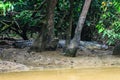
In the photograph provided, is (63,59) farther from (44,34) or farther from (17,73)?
(17,73)

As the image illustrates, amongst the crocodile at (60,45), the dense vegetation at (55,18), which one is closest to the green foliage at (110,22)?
the dense vegetation at (55,18)

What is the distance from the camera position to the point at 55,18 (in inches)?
551

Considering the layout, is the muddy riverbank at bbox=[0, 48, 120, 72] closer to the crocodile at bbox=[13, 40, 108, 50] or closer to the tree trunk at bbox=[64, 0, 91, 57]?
the tree trunk at bbox=[64, 0, 91, 57]

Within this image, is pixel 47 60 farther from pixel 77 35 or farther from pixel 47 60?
pixel 77 35

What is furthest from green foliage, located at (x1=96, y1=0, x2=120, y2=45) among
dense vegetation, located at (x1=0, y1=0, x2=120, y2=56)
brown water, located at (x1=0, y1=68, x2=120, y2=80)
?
brown water, located at (x1=0, y1=68, x2=120, y2=80)

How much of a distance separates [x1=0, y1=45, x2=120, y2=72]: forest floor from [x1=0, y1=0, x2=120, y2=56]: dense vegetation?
25.9 inches

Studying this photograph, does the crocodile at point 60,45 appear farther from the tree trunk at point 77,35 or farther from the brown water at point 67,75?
the brown water at point 67,75

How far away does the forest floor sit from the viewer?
9.92 metres

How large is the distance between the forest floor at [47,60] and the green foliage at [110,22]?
87 cm

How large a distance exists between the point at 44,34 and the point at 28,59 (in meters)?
1.33

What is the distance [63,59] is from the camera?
11.0 meters

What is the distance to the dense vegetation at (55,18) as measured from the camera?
11.8 meters

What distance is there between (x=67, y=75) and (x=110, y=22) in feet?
14.5

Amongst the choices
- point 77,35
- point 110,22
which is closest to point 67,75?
point 77,35
